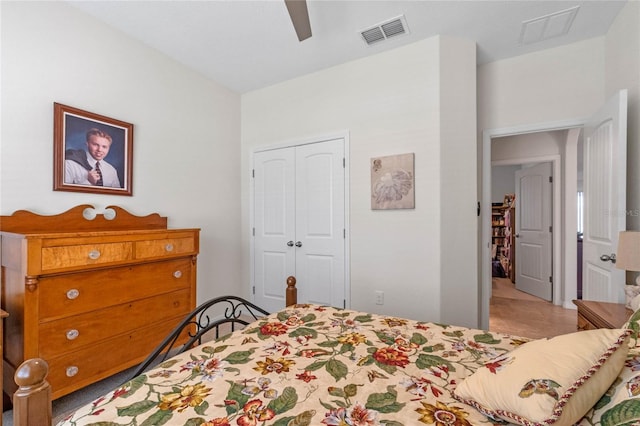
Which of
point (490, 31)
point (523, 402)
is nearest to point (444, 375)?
→ point (523, 402)

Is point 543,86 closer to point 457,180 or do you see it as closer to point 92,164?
point 457,180

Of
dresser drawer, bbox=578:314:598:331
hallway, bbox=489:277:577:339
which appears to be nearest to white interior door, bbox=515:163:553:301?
hallway, bbox=489:277:577:339

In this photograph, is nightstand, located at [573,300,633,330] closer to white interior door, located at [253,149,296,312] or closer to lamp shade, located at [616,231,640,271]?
lamp shade, located at [616,231,640,271]

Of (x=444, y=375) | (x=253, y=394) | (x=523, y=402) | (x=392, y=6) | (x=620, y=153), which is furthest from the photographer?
(x=392, y=6)

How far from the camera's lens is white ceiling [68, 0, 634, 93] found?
2342 millimetres

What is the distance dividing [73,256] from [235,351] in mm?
1321

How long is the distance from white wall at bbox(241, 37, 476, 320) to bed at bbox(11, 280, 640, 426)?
1552mm

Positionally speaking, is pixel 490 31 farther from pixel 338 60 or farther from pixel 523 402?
pixel 523 402

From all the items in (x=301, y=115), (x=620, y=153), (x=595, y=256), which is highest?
(x=301, y=115)

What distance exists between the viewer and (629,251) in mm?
1703

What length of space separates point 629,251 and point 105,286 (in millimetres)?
3206

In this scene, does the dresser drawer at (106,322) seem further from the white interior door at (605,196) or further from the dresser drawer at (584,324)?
the white interior door at (605,196)

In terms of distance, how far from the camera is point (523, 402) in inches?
30.6

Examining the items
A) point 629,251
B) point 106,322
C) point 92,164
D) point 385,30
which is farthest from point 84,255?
point 629,251
